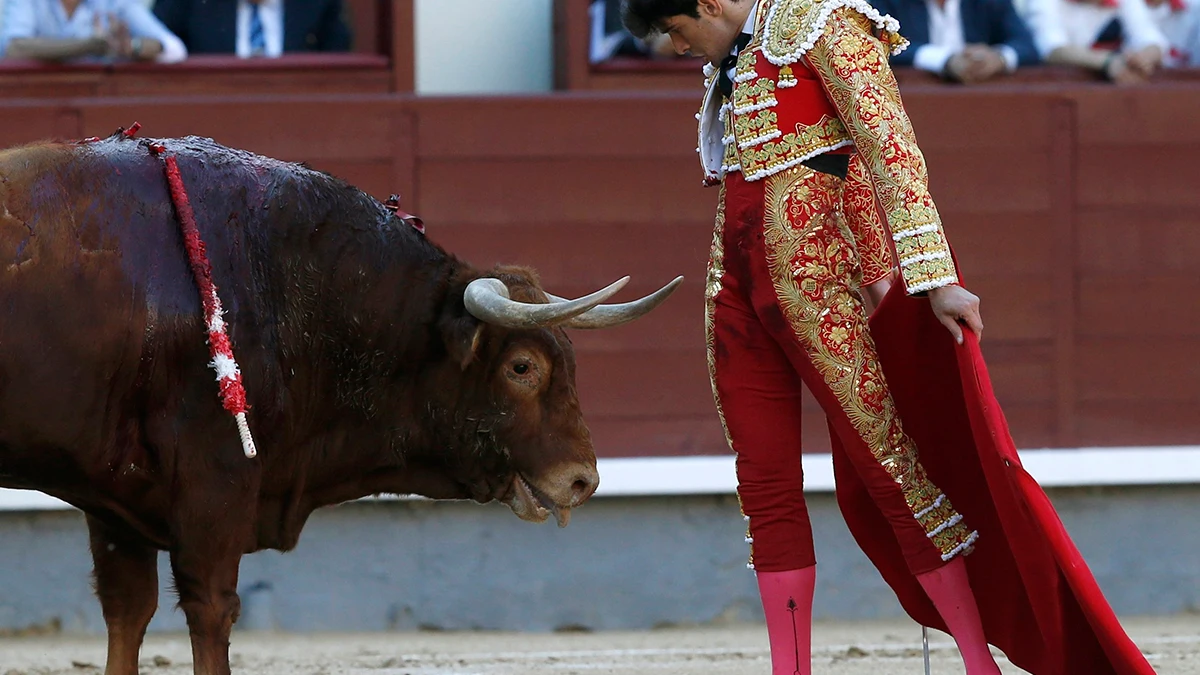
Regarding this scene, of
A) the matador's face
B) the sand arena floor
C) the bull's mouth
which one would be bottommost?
the sand arena floor

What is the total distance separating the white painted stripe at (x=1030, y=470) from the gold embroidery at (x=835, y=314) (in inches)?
74.2

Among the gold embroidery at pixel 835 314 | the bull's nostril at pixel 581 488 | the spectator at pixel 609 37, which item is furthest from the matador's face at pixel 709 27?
the spectator at pixel 609 37

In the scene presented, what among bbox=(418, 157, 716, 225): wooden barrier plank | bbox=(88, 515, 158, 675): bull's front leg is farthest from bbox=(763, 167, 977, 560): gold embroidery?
bbox=(418, 157, 716, 225): wooden barrier plank

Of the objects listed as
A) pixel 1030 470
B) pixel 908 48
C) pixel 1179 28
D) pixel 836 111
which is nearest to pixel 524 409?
pixel 836 111

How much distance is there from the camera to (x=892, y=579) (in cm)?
341

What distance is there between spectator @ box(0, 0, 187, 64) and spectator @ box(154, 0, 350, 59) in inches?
4.3

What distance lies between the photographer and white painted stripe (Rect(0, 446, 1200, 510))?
199 inches

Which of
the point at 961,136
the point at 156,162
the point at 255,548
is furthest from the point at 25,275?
the point at 961,136

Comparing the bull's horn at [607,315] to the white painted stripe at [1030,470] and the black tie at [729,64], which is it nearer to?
the black tie at [729,64]

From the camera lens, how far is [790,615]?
316cm

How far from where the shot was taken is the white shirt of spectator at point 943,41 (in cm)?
521

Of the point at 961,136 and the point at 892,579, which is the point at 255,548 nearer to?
the point at 892,579

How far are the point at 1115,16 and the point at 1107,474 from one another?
144 centimetres

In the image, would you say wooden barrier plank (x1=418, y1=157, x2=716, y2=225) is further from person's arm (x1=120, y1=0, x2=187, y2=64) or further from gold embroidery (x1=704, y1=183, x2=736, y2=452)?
gold embroidery (x1=704, y1=183, x2=736, y2=452)
